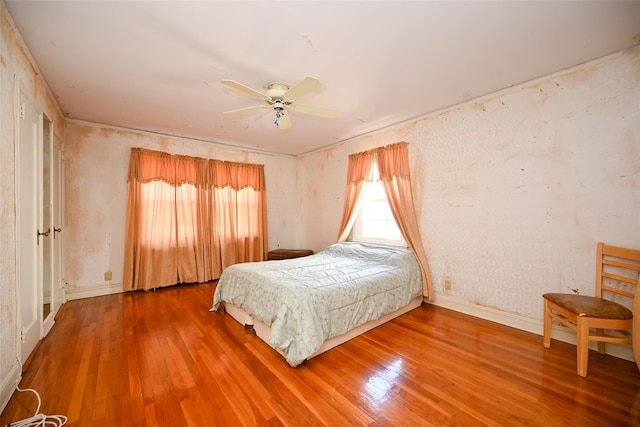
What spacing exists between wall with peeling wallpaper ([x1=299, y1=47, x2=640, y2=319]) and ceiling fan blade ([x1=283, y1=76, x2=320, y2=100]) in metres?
1.91

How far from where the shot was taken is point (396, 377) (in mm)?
1806

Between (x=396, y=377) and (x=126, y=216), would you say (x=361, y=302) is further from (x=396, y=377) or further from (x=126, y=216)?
(x=126, y=216)

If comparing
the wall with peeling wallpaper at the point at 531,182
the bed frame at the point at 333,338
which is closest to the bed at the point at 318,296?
the bed frame at the point at 333,338

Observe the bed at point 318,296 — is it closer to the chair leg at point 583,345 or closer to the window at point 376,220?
the window at point 376,220

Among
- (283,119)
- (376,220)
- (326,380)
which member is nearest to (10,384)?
(326,380)

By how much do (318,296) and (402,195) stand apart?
76.0 inches

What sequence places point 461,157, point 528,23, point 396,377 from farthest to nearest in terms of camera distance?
1. point 461,157
2. point 396,377
3. point 528,23

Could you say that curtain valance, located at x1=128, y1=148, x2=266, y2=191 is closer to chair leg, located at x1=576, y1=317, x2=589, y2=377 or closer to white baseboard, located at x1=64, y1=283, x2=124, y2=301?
white baseboard, located at x1=64, y1=283, x2=124, y2=301

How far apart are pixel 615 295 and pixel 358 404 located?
2232 millimetres

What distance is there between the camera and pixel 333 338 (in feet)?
7.22

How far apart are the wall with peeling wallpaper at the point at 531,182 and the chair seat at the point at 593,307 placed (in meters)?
0.30

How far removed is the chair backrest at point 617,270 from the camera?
1897mm

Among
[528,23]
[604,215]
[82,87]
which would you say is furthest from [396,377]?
[82,87]

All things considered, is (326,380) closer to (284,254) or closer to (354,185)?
(354,185)
